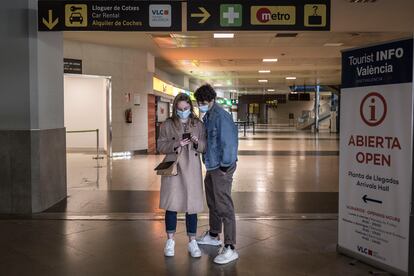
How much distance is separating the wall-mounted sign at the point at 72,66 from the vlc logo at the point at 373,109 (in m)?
10.7

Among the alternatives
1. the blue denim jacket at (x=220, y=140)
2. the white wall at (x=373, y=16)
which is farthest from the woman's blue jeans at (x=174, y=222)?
the white wall at (x=373, y=16)

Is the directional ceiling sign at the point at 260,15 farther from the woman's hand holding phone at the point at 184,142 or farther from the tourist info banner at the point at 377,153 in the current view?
the woman's hand holding phone at the point at 184,142

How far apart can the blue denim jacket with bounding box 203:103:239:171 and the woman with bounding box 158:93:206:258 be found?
12 cm

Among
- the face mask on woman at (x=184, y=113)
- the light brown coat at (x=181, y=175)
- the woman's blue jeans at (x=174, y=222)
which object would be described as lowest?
the woman's blue jeans at (x=174, y=222)

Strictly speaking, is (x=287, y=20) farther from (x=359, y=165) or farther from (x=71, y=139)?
(x=71, y=139)

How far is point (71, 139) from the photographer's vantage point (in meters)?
17.9

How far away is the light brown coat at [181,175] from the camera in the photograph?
4.57m

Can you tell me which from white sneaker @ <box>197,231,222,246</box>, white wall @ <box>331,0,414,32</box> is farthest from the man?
white wall @ <box>331,0,414,32</box>

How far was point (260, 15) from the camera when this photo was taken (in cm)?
653

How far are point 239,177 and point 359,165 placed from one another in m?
5.95

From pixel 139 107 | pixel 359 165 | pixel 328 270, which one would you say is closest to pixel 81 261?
pixel 328 270

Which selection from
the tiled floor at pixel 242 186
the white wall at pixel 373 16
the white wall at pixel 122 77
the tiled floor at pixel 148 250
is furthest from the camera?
the white wall at pixel 122 77

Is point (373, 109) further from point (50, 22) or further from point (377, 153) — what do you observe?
point (50, 22)

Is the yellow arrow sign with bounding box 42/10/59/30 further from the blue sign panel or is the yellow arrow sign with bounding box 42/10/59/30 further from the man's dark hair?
the blue sign panel
